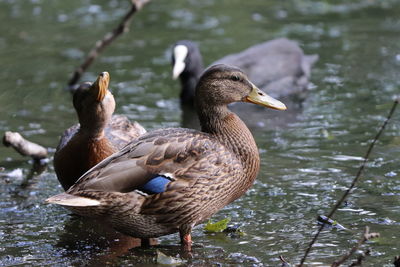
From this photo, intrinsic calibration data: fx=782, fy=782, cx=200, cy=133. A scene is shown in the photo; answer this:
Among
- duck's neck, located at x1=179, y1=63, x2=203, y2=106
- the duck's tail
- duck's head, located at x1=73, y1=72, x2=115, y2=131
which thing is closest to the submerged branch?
duck's head, located at x1=73, y1=72, x2=115, y2=131

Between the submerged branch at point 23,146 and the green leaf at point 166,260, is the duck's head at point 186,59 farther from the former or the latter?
the green leaf at point 166,260

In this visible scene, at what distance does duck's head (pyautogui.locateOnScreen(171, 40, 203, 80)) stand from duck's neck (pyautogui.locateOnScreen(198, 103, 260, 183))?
4311 mm

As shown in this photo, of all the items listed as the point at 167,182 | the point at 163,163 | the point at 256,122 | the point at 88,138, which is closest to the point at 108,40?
the point at 256,122

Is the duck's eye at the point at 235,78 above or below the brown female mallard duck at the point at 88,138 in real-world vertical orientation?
above

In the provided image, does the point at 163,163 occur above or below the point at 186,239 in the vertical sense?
above

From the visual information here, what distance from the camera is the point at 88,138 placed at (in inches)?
257

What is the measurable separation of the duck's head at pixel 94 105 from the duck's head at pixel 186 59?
3.57 m

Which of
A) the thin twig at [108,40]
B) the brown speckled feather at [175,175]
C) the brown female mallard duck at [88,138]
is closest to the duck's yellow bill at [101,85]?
the brown female mallard duck at [88,138]

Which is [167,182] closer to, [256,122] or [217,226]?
[217,226]

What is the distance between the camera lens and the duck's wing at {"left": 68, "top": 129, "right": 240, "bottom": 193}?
5.38 metres

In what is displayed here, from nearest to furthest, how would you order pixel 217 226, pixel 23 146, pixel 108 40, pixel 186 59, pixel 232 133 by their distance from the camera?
1. pixel 232 133
2. pixel 217 226
3. pixel 23 146
4. pixel 108 40
5. pixel 186 59

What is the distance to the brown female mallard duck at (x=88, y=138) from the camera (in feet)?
21.2

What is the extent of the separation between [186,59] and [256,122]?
1644mm

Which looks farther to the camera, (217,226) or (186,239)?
(217,226)
